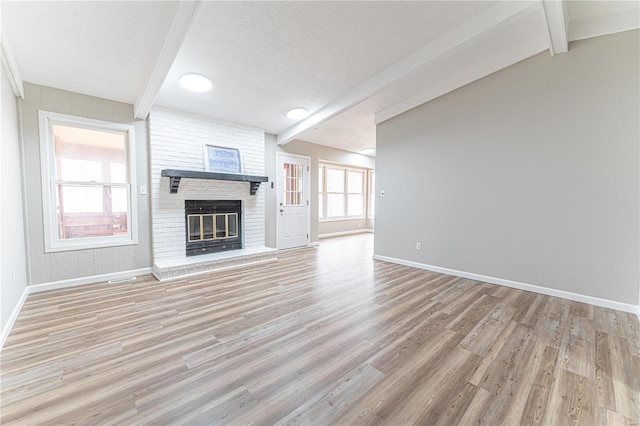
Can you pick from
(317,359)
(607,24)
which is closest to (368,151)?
(607,24)

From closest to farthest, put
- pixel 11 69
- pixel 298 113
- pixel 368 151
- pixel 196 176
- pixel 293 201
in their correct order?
pixel 11 69
pixel 196 176
pixel 298 113
pixel 293 201
pixel 368 151

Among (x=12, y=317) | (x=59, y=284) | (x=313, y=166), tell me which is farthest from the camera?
(x=313, y=166)

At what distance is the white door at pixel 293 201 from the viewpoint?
602 centimetres

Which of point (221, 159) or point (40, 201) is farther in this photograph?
point (221, 159)

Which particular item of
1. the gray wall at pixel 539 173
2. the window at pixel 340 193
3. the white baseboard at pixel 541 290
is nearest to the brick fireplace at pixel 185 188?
the white baseboard at pixel 541 290

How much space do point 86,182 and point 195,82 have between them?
203cm

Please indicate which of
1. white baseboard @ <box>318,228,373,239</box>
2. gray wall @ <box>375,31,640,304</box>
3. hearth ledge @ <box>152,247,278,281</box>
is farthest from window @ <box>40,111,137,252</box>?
white baseboard @ <box>318,228,373,239</box>

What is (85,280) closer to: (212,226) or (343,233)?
(212,226)

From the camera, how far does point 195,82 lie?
3.43 meters

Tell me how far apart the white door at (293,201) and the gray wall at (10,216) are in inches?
152

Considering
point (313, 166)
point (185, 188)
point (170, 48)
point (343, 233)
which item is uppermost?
point (170, 48)

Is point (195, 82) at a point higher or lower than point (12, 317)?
higher

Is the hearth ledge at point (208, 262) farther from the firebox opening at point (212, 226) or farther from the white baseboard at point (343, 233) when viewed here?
the white baseboard at point (343, 233)

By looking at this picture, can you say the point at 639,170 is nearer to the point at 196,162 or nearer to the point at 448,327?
the point at 448,327
